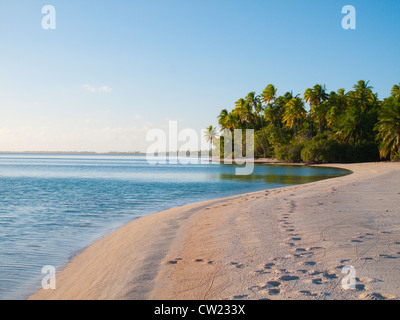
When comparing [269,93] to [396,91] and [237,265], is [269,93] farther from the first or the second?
[237,265]

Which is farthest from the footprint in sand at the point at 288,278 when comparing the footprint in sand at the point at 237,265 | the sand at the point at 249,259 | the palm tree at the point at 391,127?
the palm tree at the point at 391,127

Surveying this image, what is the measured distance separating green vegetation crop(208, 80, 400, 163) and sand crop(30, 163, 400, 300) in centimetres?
4518

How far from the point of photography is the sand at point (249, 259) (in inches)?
196

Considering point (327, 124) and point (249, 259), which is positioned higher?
point (327, 124)

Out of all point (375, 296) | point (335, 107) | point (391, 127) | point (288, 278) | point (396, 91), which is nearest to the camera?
point (375, 296)

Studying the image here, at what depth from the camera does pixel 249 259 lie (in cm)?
634

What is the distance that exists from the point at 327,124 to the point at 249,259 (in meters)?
78.3

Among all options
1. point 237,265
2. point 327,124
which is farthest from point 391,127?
point 237,265

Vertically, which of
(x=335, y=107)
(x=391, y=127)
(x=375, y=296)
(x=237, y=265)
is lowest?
(x=237, y=265)

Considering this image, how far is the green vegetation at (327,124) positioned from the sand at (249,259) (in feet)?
148

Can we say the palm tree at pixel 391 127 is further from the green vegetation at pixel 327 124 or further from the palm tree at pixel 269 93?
the palm tree at pixel 269 93

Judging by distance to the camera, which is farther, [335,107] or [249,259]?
[335,107]

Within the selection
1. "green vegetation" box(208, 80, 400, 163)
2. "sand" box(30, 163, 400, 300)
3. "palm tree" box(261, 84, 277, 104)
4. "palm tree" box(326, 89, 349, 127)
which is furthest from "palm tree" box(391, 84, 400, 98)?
"sand" box(30, 163, 400, 300)
